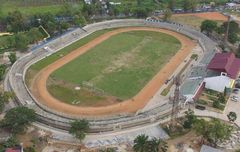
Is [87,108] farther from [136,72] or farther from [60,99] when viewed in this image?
[136,72]

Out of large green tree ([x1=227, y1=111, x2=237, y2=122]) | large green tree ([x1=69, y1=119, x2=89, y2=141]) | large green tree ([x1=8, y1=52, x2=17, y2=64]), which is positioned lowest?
large green tree ([x1=227, y1=111, x2=237, y2=122])

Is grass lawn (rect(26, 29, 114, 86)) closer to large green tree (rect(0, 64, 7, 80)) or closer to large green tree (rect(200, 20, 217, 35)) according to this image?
large green tree (rect(0, 64, 7, 80))

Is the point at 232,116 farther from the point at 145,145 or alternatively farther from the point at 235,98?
the point at 145,145

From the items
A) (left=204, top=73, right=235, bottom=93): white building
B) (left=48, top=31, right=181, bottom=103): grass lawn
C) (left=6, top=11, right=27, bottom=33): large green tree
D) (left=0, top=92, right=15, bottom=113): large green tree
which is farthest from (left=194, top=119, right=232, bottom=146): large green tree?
(left=6, top=11, right=27, bottom=33): large green tree

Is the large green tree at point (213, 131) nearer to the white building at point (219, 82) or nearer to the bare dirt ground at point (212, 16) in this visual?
the white building at point (219, 82)

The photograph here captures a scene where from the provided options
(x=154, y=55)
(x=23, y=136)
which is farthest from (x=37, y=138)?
(x=154, y=55)

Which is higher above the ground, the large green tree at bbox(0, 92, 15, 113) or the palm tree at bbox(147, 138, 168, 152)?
the large green tree at bbox(0, 92, 15, 113)
